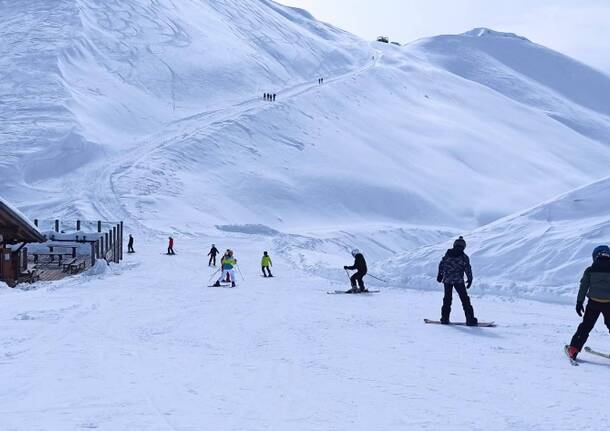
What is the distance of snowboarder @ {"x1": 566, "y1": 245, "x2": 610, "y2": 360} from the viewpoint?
381 inches

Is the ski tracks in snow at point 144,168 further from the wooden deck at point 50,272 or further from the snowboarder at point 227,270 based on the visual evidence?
the snowboarder at point 227,270

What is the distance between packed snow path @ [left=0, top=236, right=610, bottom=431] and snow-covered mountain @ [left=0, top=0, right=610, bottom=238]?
4023cm

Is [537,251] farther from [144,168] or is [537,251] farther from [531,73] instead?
[531,73]

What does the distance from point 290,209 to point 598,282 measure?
54.7 m

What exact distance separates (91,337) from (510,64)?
164 m

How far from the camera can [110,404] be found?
7.23m

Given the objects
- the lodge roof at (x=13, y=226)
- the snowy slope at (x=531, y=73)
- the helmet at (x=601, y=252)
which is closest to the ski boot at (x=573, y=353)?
the helmet at (x=601, y=252)

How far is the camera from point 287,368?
9.09 metres

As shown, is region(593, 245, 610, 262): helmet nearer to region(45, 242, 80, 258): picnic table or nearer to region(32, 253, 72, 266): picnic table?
region(32, 253, 72, 266): picnic table

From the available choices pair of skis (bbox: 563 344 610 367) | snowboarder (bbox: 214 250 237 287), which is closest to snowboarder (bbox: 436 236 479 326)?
pair of skis (bbox: 563 344 610 367)

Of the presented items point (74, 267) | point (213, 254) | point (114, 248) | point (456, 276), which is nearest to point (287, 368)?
point (456, 276)

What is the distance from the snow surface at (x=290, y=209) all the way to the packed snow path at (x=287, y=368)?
0.04 metres

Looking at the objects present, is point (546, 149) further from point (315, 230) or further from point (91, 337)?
point (91, 337)

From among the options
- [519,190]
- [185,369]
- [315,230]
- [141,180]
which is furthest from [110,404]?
[519,190]
